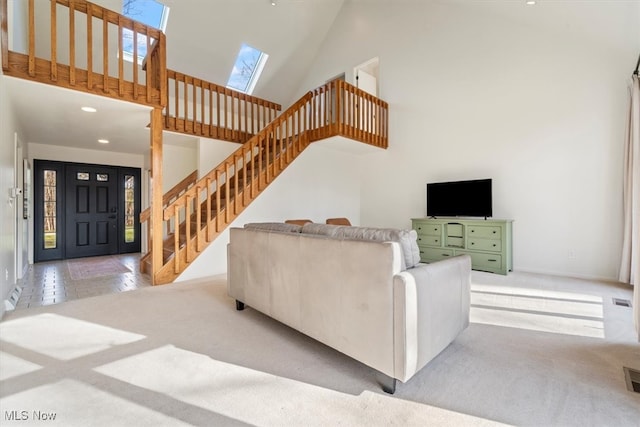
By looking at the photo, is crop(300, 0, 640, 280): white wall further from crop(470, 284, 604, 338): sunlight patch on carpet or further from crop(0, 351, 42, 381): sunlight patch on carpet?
crop(0, 351, 42, 381): sunlight patch on carpet

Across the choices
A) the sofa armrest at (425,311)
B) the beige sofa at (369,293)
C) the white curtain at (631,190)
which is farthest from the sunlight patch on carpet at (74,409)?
the white curtain at (631,190)

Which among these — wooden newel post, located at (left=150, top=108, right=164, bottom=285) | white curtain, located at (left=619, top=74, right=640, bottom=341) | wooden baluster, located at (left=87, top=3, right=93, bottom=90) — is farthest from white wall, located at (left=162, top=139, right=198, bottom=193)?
white curtain, located at (left=619, top=74, right=640, bottom=341)

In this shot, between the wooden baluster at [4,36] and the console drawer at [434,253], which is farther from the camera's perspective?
the console drawer at [434,253]

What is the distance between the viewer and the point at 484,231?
4.35m

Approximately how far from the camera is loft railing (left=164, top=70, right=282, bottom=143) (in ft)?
15.8

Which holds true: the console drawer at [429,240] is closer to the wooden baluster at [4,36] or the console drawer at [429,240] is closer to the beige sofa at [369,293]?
the beige sofa at [369,293]

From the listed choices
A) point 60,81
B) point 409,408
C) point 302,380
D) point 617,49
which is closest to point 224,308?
point 302,380

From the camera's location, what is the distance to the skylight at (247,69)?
6785 mm

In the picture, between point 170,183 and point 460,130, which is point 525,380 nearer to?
point 460,130

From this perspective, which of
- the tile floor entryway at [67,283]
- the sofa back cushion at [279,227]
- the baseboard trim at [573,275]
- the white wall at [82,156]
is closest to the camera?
the sofa back cushion at [279,227]

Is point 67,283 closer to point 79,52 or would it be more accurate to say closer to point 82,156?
point 82,156

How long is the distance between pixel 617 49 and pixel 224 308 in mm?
5494

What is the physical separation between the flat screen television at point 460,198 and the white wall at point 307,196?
1.84 meters

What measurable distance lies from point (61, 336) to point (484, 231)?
4.90m
